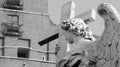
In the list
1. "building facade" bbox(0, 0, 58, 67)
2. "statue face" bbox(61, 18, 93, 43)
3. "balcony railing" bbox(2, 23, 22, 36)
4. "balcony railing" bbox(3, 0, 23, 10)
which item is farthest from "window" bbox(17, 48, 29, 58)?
"statue face" bbox(61, 18, 93, 43)

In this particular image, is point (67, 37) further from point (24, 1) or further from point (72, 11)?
point (24, 1)

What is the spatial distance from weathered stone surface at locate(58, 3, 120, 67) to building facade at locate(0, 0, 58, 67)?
41.8m

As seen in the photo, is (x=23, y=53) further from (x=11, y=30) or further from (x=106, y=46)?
(x=106, y=46)

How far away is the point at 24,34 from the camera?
5116cm

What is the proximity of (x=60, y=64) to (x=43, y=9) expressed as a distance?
156 feet

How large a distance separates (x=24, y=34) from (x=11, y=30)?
1.96m

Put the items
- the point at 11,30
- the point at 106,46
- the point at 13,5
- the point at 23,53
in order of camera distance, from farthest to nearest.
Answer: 1. the point at 13,5
2. the point at 23,53
3. the point at 11,30
4. the point at 106,46

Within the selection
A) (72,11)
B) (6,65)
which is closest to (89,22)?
(72,11)

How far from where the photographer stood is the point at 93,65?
5.65 metres

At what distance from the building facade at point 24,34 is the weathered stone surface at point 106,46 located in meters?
41.8

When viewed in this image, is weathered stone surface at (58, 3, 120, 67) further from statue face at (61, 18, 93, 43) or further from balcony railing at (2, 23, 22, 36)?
balcony railing at (2, 23, 22, 36)

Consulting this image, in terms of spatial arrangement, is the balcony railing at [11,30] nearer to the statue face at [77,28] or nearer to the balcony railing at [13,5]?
the balcony railing at [13,5]

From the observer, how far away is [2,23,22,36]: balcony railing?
49.4m

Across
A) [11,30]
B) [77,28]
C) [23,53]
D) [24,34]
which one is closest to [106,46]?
[77,28]
